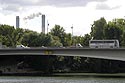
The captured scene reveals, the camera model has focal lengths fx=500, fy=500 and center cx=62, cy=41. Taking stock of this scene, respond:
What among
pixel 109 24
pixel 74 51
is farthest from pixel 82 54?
pixel 109 24

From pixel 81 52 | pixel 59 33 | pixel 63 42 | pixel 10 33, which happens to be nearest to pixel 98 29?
pixel 63 42

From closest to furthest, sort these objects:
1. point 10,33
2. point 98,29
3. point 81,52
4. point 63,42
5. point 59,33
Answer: point 81,52 < point 98,29 < point 10,33 < point 63,42 < point 59,33

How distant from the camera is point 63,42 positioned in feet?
610

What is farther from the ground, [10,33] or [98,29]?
[98,29]

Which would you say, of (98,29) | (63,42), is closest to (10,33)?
(63,42)

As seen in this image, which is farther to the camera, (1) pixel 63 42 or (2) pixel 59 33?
(2) pixel 59 33

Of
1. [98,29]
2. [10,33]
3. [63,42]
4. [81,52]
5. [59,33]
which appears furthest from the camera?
[59,33]

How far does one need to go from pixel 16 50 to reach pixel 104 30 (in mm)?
55176

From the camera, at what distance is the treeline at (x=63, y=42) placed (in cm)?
14025

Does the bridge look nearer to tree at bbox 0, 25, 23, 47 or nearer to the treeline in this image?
the treeline

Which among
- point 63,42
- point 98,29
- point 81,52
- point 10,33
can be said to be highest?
point 98,29

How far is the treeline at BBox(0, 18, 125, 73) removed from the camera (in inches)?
5522

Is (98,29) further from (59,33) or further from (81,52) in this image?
(81,52)

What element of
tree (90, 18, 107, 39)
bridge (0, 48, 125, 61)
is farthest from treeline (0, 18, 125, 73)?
bridge (0, 48, 125, 61)
